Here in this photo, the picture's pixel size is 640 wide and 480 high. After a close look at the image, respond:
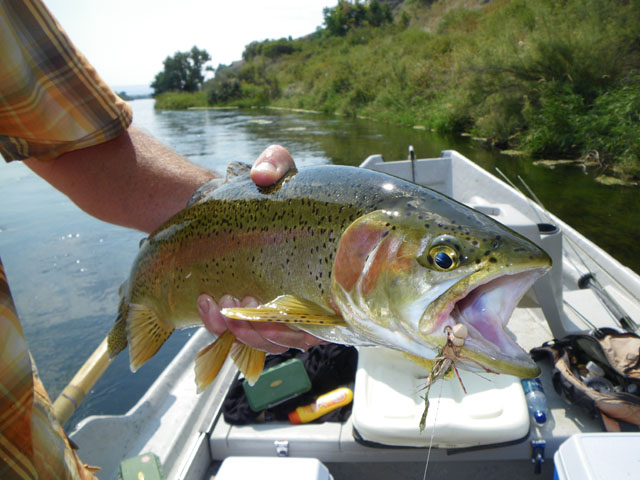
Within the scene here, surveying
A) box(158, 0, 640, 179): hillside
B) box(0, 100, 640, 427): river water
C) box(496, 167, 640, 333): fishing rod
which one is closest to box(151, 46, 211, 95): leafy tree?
box(158, 0, 640, 179): hillside

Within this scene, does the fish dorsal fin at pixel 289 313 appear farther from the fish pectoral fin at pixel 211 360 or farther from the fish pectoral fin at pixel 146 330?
the fish pectoral fin at pixel 146 330

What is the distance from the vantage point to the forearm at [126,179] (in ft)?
8.13

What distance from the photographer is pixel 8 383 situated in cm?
150

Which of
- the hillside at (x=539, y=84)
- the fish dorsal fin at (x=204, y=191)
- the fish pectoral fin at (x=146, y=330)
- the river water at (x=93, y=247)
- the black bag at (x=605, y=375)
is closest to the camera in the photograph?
the fish dorsal fin at (x=204, y=191)

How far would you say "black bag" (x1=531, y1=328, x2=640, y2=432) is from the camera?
3432 mm

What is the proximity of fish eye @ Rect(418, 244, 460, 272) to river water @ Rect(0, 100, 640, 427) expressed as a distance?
6.13 m

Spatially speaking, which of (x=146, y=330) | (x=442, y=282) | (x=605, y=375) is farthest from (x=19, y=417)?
(x=605, y=375)

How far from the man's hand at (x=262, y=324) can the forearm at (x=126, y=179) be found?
25.9 inches

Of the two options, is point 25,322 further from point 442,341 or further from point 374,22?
point 374,22

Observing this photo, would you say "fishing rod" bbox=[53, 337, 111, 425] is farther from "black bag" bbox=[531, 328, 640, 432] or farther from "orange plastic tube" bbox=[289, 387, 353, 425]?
"black bag" bbox=[531, 328, 640, 432]

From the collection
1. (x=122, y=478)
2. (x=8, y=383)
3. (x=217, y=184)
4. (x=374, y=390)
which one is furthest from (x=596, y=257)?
(x=8, y=383)

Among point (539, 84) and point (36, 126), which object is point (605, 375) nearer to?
point (36, 126)

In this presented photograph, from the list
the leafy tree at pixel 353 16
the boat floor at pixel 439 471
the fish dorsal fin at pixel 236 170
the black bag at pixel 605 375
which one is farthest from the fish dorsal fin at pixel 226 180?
the leafy tree at pixel 353 16

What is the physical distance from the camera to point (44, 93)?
2098 millimetres
